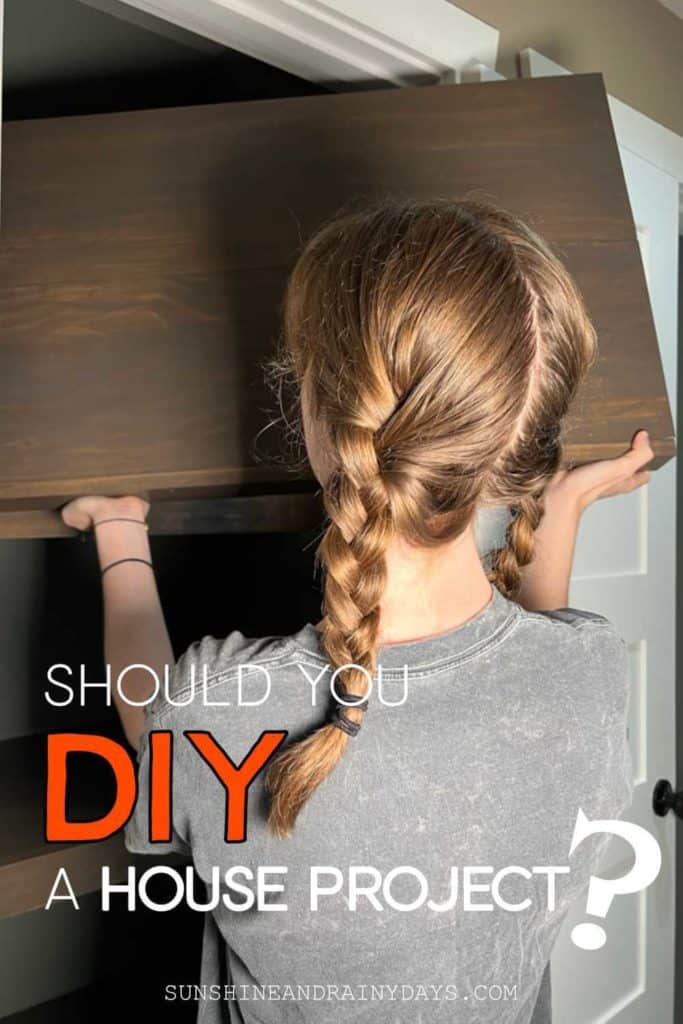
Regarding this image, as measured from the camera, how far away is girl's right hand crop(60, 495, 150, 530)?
993 mm

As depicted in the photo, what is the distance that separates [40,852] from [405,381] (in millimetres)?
609

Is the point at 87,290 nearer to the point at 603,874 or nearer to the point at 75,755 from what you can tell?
the point at 75,755

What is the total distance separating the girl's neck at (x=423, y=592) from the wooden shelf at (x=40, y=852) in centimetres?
44

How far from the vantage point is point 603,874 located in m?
1.86

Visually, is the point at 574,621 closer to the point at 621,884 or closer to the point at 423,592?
the point at 423,592

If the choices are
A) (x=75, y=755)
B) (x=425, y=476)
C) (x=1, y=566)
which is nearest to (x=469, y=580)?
(x=425, y=476)

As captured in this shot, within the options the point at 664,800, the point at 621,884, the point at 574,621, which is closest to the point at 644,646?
the point at 664,800

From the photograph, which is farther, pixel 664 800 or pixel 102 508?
pixel 664 800

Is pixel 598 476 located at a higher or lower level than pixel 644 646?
higher

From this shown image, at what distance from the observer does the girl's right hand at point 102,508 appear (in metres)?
0.99

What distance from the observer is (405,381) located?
73 centimetres

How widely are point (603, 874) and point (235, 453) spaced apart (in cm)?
127

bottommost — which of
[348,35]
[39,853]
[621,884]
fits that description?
[621,884]

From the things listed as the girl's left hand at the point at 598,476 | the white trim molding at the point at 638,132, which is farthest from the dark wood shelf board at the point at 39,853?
the white trim molding at the point at 638,132
